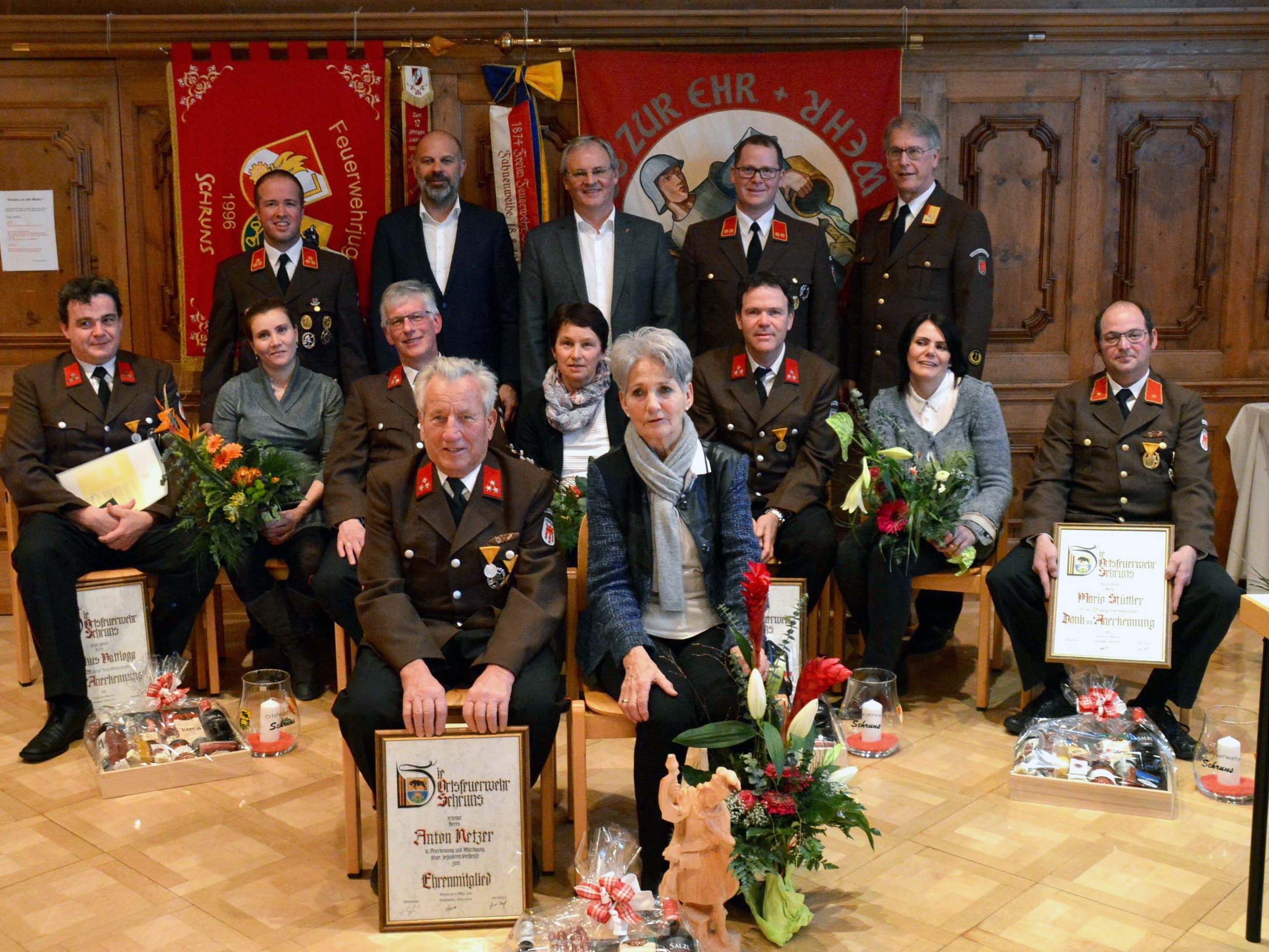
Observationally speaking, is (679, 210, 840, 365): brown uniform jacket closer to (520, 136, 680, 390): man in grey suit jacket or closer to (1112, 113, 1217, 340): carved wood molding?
(520, 136, 680, 390): man in grey suit jacket

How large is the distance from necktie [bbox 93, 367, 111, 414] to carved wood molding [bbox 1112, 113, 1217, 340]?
154 inches

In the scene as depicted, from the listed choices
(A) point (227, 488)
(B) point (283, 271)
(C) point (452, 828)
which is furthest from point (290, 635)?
(C) point (452, 828)

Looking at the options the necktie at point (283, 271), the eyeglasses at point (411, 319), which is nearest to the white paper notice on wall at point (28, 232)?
the necktie at point (283, 271)

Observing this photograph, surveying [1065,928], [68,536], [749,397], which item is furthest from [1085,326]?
[68,536]

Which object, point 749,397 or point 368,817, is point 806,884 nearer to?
point 368,817

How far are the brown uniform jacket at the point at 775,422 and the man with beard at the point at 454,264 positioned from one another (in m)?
0.83

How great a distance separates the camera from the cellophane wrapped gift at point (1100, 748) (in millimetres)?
3420

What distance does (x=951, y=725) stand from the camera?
404 centimetres

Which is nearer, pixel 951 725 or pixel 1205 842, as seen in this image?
pixel 1205 842

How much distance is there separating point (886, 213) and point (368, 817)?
286 centimetres

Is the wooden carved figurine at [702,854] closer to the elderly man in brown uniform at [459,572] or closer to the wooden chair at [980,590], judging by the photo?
the elderly man in brown uniform at [459,572]

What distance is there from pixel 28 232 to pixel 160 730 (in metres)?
2.46

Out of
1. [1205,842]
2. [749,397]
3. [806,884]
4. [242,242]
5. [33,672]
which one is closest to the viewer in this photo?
[806,884]

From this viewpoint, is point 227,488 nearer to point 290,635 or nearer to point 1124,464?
point 290,635
